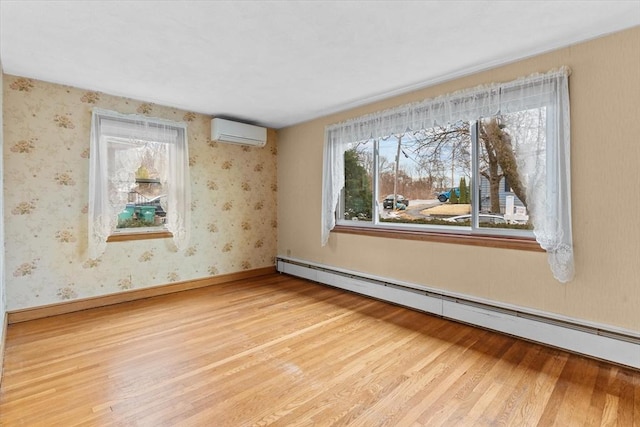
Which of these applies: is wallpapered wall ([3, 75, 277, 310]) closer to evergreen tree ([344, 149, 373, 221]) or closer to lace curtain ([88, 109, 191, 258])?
lace curtain ([88, 109, 191, 258])

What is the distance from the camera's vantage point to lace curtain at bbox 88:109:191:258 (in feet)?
10.9

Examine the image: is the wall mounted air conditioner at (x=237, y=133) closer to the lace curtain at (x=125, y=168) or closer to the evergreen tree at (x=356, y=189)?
the lace curtain at (x=125, y=168)

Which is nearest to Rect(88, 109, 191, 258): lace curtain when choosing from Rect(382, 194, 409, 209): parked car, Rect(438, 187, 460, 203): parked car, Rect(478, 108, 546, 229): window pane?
Rect(382, 194, 409, 209): parked car

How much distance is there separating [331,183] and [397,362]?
2398mm

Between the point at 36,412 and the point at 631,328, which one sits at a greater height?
the point at 631,328

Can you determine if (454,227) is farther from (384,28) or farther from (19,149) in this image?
(19,149)

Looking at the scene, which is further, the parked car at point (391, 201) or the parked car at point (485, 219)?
the parked car at point (391, 201)

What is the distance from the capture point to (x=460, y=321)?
2916mm

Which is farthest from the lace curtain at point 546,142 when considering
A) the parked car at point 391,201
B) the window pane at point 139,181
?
the window pane at point 139,181

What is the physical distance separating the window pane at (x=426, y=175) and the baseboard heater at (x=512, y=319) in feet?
2.52

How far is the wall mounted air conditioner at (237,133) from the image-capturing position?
13.6 ft

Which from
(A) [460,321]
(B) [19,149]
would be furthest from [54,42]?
(A) [460,321]

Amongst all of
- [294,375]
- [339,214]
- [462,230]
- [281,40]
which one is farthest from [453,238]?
[281,40]

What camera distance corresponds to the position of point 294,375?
206cm
